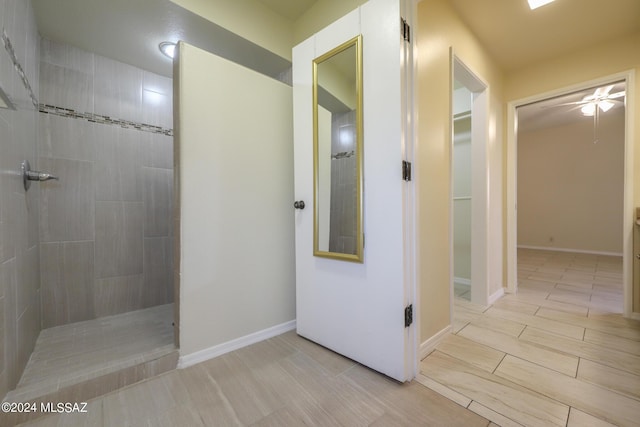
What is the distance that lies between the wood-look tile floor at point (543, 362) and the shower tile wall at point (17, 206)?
6.20 feet

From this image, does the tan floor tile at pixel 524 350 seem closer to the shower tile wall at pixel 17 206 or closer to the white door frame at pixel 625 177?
the white door frame at pixel 625 177

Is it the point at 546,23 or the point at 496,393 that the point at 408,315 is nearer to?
the point at 496,393

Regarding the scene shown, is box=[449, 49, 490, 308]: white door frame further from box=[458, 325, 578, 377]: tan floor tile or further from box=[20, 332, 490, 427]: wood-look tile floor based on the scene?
box=[20, 332, 490, 427]: wood-look tile floor

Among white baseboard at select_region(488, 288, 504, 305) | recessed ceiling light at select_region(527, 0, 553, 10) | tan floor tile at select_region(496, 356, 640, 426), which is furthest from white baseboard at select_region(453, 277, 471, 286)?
recessed ceiling light at select_region(527, 0, 553, 10)

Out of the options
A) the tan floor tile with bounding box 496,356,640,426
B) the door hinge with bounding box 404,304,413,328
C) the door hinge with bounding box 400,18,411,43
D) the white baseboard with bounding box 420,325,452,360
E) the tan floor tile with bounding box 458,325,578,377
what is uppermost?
the door hinge with bounding box 400,18,411,43

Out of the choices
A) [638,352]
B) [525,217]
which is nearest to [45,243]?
[638,352]

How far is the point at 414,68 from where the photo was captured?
4.34 ft

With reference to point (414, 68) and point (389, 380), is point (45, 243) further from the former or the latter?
point (414, 68)

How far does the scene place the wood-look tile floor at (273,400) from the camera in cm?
104

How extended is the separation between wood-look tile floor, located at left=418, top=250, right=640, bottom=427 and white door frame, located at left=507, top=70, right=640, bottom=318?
0.24 m

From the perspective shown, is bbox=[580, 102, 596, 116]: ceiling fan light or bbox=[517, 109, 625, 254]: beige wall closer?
bbox=[580, 102, 596, 116]: ceiling fan light

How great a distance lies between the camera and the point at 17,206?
1.22 metres

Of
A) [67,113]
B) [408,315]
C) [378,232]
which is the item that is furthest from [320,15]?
[408,315]

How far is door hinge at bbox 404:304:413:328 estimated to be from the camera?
4.11 ft
